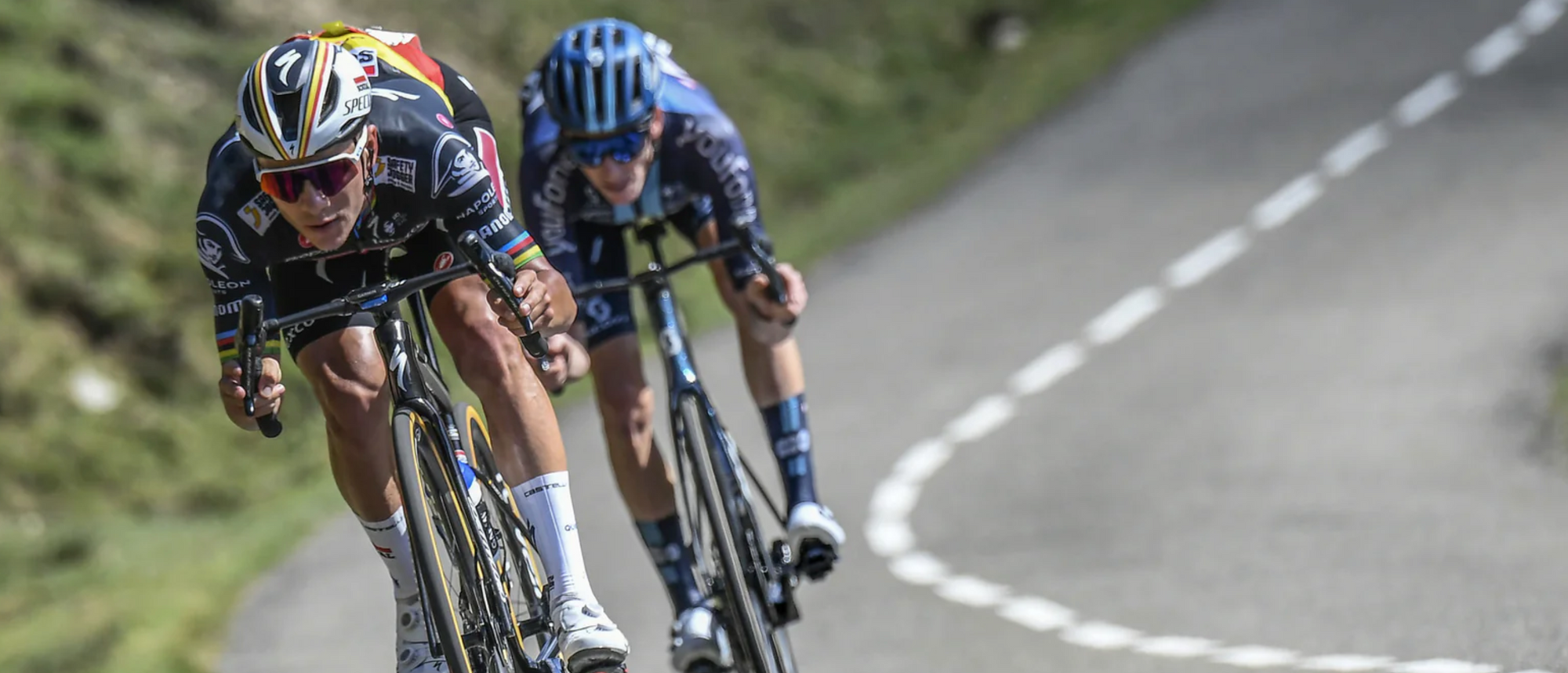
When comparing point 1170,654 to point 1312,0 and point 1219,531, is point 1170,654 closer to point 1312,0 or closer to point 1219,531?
point 1219,531

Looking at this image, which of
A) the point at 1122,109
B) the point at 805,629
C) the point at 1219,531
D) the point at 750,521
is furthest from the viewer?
the point at 1122,109

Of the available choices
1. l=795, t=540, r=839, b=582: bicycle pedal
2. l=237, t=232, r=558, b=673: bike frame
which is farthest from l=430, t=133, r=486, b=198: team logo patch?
l=795, t=540, r=839, b=582: bicycle pedal

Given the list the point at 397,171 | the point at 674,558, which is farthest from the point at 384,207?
the point at 674,558

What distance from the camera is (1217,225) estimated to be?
1320cm

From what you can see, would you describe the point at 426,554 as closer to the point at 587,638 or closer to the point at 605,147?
the point at 587,638

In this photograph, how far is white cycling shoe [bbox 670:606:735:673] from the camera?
18.2 feet

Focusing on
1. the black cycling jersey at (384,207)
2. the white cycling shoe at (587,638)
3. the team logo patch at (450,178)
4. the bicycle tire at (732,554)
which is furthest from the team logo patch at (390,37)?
the white cycling shoe at (587,638)

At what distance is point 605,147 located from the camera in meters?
5.32

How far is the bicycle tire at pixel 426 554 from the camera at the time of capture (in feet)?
13.9

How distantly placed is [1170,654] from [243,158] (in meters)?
4.01

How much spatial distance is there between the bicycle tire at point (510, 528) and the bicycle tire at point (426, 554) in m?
0.33

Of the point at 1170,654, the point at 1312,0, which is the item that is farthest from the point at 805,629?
the point at 1312,0

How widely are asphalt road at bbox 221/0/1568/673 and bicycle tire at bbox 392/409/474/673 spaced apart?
3.30 meters

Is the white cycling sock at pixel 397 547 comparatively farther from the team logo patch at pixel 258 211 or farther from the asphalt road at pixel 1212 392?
the asphalt road at pixel 1212 392
